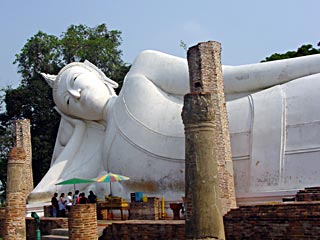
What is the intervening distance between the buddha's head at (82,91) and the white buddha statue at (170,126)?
3 centimetres

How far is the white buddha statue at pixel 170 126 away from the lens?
464 inches

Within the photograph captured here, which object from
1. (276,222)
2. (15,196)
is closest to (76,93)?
(15,196)

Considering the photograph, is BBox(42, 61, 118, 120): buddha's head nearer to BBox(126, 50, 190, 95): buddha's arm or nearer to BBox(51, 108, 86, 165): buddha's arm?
BBox(51, 108, 86, 165): buddha's arm

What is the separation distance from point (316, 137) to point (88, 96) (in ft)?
→ 24.2

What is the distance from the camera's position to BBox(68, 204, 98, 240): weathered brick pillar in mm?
9320

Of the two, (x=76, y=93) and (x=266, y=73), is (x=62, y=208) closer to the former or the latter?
(x=76, y=93)

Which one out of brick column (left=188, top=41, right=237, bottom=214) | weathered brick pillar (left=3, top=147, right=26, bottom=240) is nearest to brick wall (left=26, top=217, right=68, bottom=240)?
weathered brick pillar (left=3, top=147, right=26, bottom=240)

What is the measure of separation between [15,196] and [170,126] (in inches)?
181

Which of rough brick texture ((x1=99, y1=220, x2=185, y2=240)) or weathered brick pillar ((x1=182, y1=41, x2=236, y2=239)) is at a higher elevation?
weathered brick pillar ((x1=182, y1=41, x2=236, y2=239))

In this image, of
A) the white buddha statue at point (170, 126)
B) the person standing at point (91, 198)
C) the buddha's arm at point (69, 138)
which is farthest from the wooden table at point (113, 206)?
the buddha's arm at point (69, 138)

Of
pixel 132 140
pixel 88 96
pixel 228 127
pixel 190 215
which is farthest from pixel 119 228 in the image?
pixel 88 96

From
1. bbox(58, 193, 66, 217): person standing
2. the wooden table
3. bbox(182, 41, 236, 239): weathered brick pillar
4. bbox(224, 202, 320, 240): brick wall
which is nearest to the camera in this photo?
bbox(182, 41, 236, 239): weathered brick pillar

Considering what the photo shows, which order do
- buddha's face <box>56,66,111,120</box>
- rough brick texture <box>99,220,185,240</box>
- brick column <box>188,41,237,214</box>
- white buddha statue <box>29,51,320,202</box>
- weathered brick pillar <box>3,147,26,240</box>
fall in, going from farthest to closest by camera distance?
buddha's face <box>56,66,111,120</box>, white buddha statue <box>29,51,320,202</box>, brick column <box>188,41,237,214</box>, weathered brick pillar <box>3,147,26,240</box>, rough brick texture <box>99,220,185,240</box>

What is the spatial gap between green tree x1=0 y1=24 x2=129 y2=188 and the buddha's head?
10.0 m
